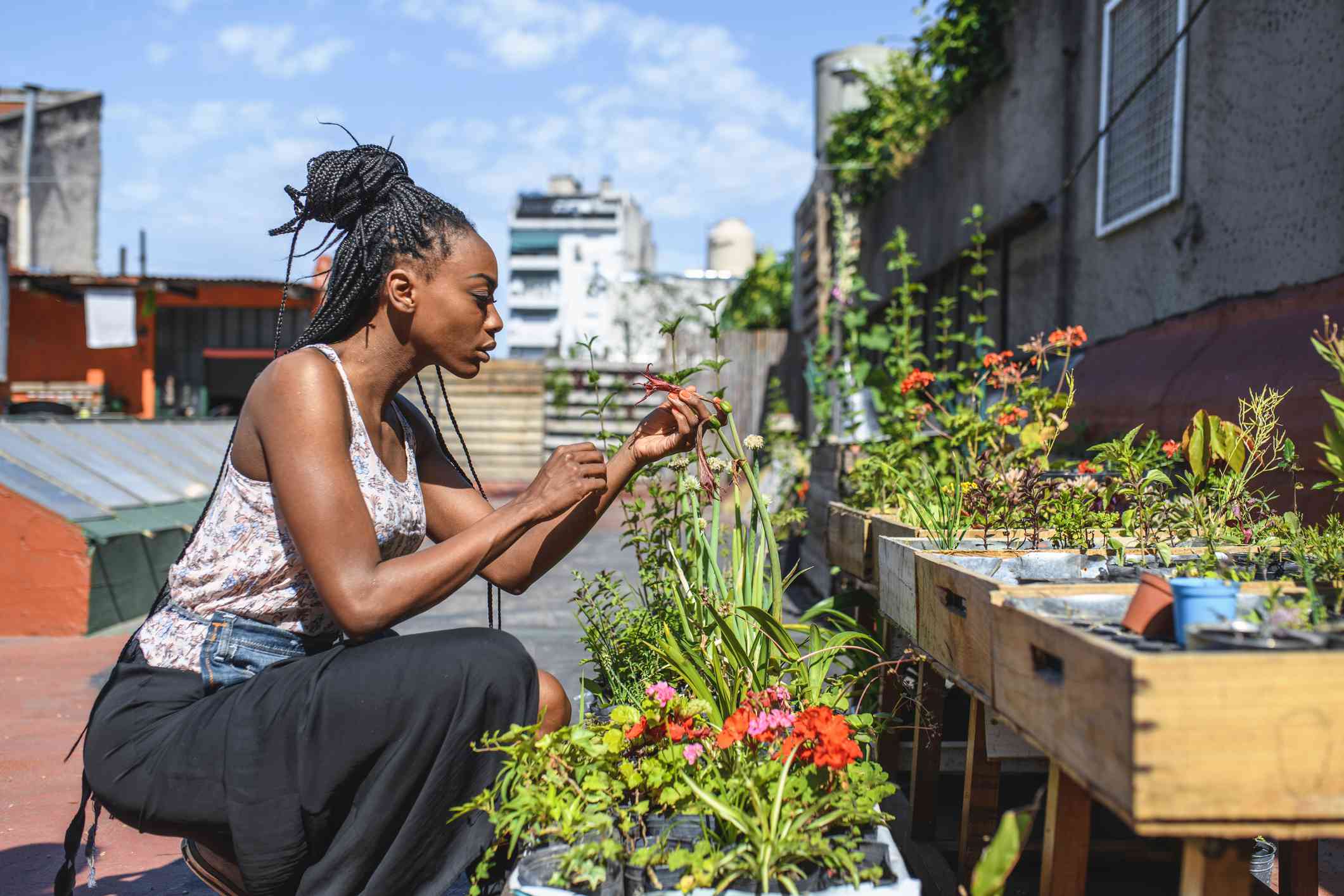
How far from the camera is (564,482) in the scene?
6.73ft

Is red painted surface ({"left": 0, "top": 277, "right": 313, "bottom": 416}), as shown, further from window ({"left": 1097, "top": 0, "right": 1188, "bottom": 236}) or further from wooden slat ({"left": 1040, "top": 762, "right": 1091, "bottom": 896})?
wooden slat ({"left": 1040, "top": 762, "right": 1091, "bottom": 896})

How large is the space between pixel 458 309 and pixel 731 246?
36.8 metres

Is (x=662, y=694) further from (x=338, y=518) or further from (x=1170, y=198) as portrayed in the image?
(x=1170, y=198)

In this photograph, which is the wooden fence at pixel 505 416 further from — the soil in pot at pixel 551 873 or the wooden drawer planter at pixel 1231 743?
the wooden drawer planter at pixel 1231 743

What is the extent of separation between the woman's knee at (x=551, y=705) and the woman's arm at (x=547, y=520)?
0.38 metres

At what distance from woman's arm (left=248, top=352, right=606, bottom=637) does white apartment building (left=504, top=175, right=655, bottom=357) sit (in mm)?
52748

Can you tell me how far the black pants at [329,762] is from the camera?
1.83m

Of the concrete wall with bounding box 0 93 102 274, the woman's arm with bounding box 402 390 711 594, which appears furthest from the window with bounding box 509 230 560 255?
the woman's arm with bounding box 402 390 711 594

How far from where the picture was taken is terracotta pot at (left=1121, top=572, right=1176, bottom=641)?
146cm

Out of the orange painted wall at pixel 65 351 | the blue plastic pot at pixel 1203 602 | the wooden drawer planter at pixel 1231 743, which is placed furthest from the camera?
the orange painted wall at pixel 65 351

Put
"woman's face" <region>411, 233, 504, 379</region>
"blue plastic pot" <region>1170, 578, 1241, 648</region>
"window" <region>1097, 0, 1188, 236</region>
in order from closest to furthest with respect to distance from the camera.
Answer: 1. "blue plastic pot" <region>1170, 578, 1241, 648</region>
2. "woman's face" <region>411, 233, 504, 379</region>
3. "window" <region>1097, 0, 1188, 236</region>

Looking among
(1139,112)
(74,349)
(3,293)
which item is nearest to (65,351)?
(74,349)

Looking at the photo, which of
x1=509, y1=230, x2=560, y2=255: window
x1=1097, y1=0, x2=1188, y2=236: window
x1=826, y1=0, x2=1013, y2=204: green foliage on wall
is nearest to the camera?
x1=1097, y1=0, x2=1188, y2=236: window

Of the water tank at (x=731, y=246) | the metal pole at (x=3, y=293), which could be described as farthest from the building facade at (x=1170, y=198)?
the water tank at (x=731, y=246)
